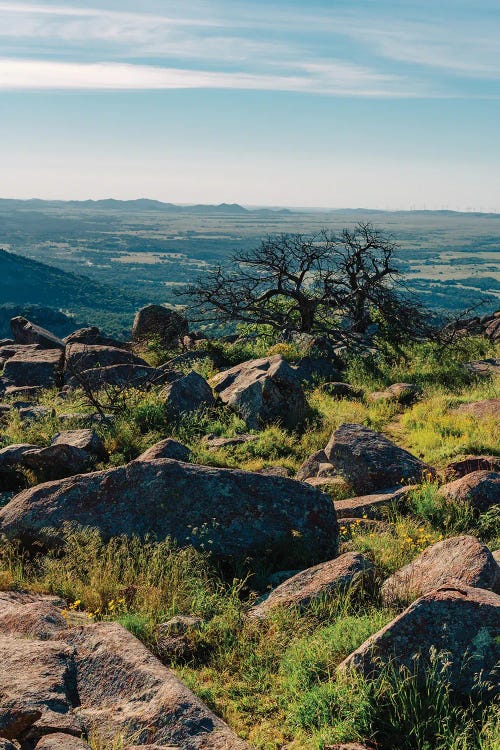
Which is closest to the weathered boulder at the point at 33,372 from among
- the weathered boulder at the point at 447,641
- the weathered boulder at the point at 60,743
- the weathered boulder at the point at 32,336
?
the weathered boulder at the point at 32,336

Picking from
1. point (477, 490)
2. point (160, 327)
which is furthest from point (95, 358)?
point (477, 490)

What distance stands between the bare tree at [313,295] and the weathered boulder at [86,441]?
37.6ft

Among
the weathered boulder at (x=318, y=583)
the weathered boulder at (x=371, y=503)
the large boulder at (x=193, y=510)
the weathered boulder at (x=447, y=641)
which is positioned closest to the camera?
the weathered boulder at (x=447, y=641)

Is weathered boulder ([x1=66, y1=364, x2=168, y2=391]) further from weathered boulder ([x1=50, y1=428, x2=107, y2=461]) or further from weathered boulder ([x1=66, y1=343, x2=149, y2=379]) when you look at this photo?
weathered boulder ([x1=50, y1=428, x2=107, y2=461])

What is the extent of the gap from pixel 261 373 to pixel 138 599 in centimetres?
859

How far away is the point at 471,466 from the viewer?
33.1 feet

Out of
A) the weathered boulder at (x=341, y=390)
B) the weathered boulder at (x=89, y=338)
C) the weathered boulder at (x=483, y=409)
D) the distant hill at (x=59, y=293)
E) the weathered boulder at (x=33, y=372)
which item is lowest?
the distant hill at (x=59, y=293)

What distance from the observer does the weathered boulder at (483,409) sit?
1304 centimetres

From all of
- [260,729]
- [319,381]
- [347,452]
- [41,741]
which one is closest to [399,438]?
[347,452]

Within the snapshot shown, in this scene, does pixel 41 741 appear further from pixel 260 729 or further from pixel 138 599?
pixel 138 599

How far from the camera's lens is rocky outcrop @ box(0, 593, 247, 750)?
415cm

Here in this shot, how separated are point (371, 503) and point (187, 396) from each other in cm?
589

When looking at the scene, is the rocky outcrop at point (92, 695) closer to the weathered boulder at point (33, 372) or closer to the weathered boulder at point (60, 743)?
the weathered boulder at point (60, 743)

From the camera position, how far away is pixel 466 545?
6168 millimetres
